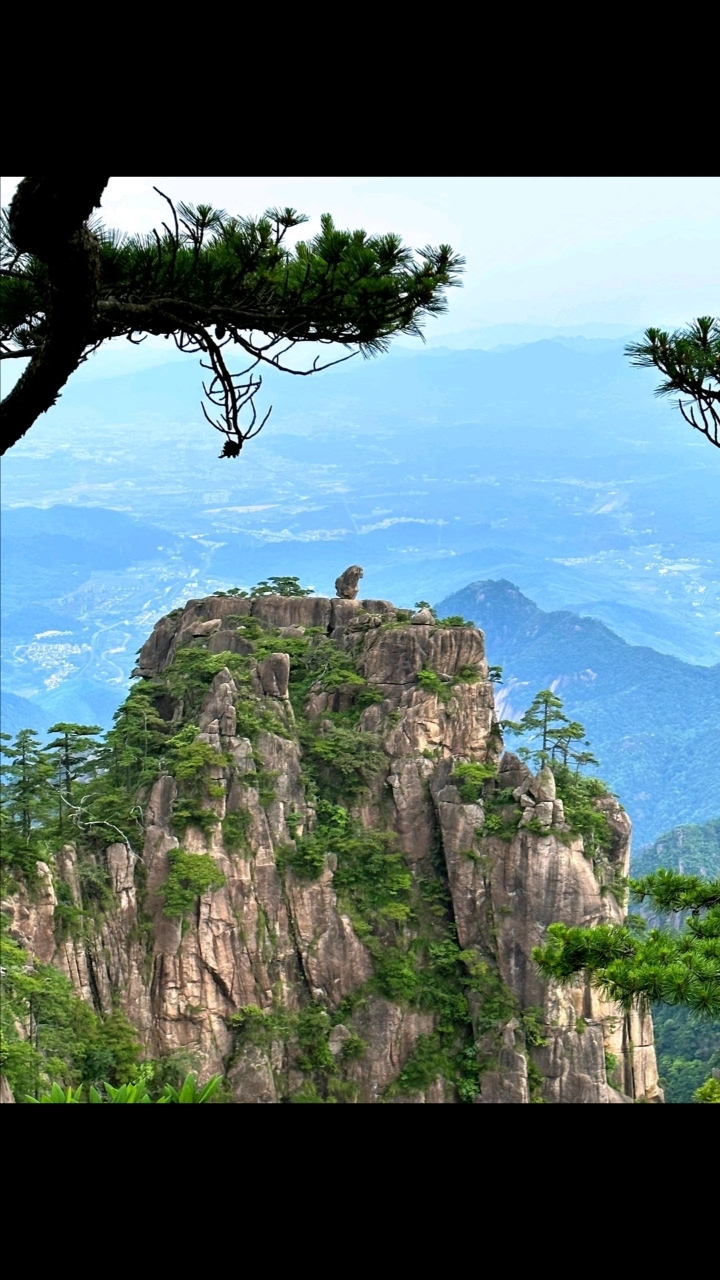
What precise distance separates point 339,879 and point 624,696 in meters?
35.4

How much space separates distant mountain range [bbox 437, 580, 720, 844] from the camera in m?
42.7

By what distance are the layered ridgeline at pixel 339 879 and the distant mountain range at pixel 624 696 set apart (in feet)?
82.0

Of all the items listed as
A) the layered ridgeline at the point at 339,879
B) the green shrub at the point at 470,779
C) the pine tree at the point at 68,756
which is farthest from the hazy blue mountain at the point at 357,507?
the pine tree at the point at 68,756

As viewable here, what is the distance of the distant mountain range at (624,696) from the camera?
4269 cm

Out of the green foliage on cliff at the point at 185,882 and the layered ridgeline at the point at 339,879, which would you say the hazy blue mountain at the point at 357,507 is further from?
the green foliage on cliff at the point at 185,882

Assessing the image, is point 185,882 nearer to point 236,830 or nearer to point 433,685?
point 236,830

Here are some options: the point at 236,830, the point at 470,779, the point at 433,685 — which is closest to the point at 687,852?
the point at 470,779

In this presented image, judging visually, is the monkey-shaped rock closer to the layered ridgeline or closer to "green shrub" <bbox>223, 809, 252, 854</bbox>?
the layered ridgeline

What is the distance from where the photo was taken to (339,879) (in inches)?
562

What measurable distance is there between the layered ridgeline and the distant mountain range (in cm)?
2500

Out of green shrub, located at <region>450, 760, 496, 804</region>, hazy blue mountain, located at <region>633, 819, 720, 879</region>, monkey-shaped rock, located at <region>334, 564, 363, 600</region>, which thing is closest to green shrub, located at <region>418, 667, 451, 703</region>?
green shrub, located at <region>450, 760, 496, 804</region>

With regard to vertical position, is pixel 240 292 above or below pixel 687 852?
below
